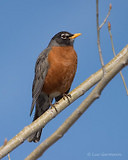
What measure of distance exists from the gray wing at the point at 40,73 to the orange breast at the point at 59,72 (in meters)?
0.10

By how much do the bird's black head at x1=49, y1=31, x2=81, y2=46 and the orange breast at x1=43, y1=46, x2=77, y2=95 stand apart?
0.53m

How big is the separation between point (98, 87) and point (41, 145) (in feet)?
2.97

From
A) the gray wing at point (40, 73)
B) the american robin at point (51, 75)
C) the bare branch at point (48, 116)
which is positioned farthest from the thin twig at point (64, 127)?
the gray wing at point (40, 73)

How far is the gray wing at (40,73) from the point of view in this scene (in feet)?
20.6

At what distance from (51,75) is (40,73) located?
367mm

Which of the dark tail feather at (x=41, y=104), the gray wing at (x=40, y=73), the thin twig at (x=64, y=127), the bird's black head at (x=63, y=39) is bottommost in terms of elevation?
the thin twig at (x=64, y=127)

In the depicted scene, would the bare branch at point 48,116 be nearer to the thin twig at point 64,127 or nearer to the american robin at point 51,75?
the thin twig at point 64,127

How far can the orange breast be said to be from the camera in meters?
6.16

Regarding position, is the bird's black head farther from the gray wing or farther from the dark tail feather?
the dark tail feather

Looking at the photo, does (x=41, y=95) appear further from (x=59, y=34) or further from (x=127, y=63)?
(x=127, y=63)

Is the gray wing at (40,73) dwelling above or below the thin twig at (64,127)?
above

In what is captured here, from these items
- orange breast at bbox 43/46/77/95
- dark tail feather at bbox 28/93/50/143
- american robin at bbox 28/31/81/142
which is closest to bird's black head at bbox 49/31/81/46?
american robin at bbox 28/31/81/142

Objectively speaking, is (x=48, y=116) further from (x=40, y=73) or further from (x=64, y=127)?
(x=40, y=73)

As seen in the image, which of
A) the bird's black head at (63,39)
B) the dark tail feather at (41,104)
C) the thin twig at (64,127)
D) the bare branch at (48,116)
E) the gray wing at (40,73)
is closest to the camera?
the thin twig at (64,127)
